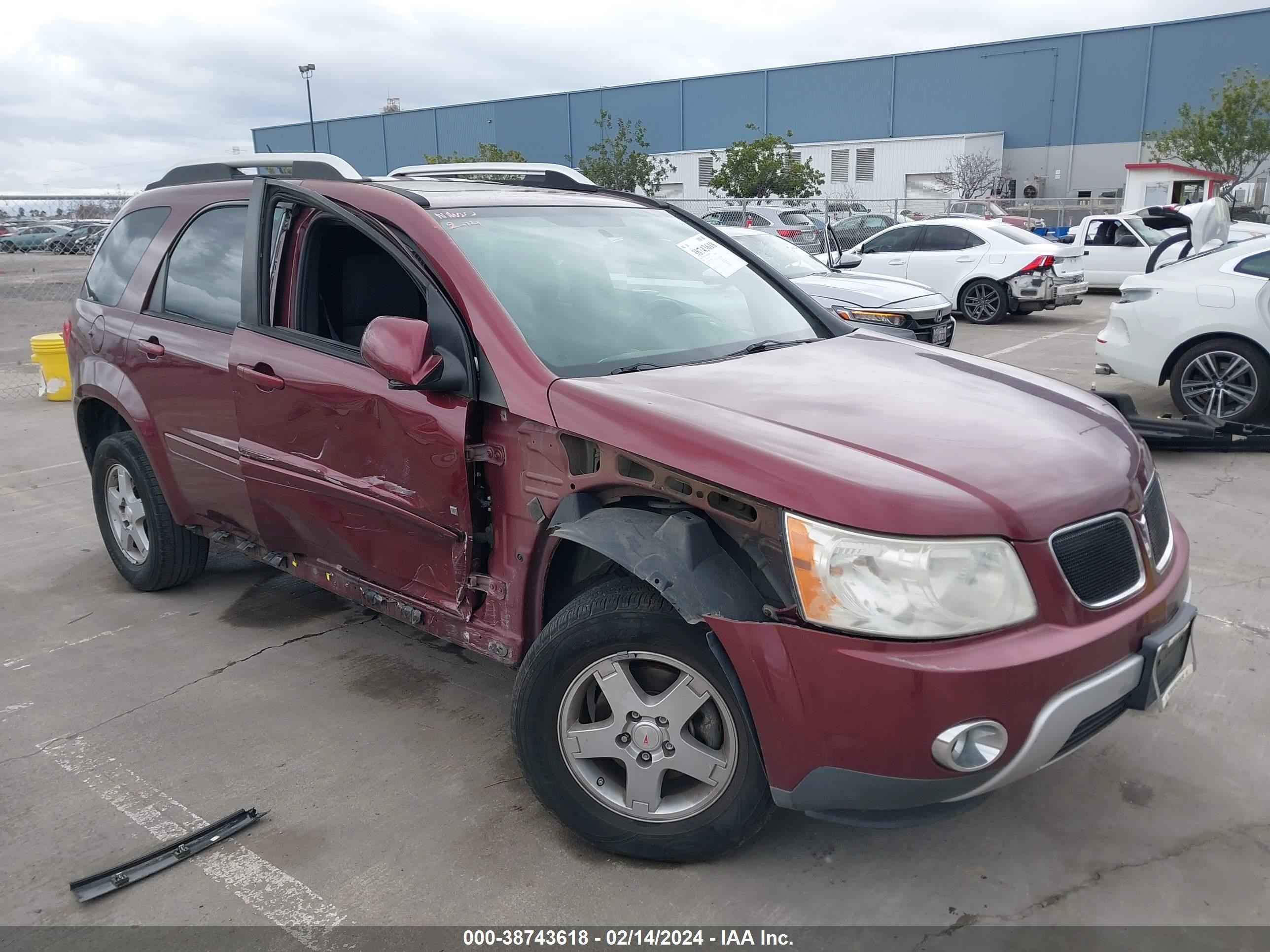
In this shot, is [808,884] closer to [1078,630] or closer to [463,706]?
[1078,630]

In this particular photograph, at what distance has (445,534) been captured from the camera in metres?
3.14

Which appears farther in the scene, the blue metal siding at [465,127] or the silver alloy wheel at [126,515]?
the blue metal siding at [465,127]

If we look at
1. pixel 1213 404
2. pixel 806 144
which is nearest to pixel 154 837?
pixel 1213 404

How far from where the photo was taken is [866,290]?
952 centimetres

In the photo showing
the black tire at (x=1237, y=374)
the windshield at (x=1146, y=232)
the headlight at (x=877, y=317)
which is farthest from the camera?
the windshield at (x=1146, y=232)

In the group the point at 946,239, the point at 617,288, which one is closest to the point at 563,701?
the point at 617,288

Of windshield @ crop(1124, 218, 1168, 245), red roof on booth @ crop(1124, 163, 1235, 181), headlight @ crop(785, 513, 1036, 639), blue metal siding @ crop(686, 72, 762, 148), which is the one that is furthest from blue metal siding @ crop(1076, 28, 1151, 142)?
headlight @ crop(785, 513, 1036, 639)

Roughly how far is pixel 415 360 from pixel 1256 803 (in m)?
2.90

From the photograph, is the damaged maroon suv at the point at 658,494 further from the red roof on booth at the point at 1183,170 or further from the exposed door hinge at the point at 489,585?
the red roof on booth at the point at 1183,170

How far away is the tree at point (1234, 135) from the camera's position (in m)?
32.0

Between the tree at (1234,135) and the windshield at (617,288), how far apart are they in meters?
34.1

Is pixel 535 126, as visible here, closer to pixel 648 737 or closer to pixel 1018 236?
pixel 1018 236

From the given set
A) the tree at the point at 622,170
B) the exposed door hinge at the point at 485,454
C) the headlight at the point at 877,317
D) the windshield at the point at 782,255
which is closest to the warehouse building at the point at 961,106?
the tree at the point at 622,170

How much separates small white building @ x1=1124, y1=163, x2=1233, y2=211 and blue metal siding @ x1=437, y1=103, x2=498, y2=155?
4087 centimetres
